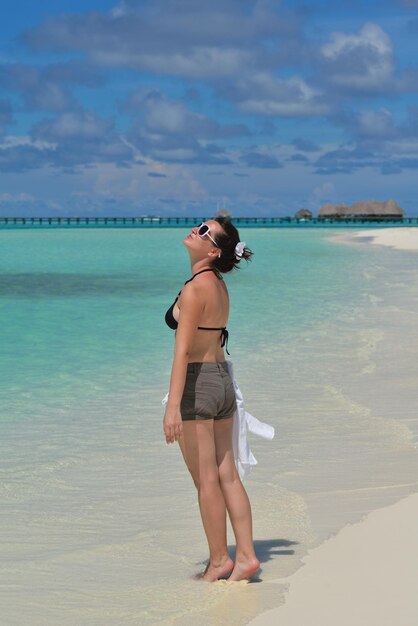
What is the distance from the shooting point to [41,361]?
45.6ft

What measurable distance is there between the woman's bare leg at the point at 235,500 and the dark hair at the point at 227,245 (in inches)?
30.0

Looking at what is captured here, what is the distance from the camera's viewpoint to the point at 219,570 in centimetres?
480

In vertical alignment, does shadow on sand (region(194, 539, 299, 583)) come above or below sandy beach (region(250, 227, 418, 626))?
below

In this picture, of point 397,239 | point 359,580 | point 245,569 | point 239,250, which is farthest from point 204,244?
point 397,239

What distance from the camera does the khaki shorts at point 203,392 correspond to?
4.52 metres

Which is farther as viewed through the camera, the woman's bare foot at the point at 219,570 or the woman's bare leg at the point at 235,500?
the woman's bare foot at the point at 219,570

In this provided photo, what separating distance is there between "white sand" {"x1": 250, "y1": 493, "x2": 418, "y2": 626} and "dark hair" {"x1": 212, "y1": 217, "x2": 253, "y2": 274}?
5.28 ft

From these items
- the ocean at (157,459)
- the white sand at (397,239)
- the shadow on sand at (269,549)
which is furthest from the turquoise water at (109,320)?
the white sand at (397,239)

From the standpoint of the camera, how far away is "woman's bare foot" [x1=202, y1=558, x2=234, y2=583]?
479 cm

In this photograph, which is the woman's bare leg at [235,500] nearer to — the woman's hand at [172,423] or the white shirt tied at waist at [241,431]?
the white shirt tied at waist at [241,431]

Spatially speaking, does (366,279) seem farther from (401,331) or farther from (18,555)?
(18,555)

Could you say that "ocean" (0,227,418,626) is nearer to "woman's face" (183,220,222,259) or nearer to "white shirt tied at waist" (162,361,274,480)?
"white shirt tied at waist" (162,361,274,480)

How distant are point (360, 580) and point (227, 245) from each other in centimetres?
175

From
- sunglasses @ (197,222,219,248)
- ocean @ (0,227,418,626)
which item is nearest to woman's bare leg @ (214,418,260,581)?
ocean @ (0,227,418,626)
